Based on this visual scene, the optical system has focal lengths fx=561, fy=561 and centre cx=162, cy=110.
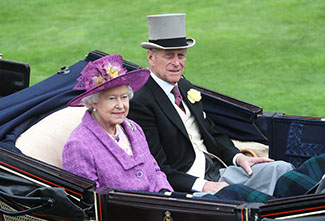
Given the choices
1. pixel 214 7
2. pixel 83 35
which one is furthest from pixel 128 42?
pixel 214 7

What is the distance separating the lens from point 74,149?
2.78m

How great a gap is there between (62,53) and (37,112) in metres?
5.20

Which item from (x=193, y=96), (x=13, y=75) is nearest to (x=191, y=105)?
(x=193, y=96)

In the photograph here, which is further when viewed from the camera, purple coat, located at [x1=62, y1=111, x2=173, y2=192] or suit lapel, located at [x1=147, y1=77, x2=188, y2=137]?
suit lapel, located at [x1=147, y1=77, x2=188, y2=137]

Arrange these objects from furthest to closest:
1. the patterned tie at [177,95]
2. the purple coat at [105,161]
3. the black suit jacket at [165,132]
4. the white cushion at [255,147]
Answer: the white cushion at [255,147] < the patterned tie at [177,95] < the black suit jacket at [165,132] < the purple coat at [105,161]

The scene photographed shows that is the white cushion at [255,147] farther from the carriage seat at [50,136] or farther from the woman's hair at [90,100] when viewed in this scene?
the woman's hair at [90,100]

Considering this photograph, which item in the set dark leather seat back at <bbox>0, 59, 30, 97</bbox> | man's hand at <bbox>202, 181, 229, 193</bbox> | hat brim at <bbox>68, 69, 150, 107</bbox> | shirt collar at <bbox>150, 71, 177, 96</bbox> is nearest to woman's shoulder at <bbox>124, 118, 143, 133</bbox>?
hat brim at <bbox>68, 69, 150, 107</bbox>

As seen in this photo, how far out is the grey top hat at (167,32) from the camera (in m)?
3.43

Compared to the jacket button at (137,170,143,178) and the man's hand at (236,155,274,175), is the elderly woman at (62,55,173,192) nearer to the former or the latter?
the jacket button at (137,170,143,178)

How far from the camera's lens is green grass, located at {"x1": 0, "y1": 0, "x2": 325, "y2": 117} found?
7012 millimetres

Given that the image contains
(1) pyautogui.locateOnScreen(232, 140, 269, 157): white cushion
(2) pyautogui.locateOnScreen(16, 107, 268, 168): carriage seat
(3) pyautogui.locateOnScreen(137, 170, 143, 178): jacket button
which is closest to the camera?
(3) pyautogui.locateOnScreen(137, 170, 143, 178): jacket button

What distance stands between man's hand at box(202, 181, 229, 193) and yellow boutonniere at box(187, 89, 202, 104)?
64cm

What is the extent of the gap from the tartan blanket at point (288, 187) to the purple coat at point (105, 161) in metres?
0.36

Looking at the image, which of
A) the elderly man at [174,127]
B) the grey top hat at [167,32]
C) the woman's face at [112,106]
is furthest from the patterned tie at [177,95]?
the woman's face at [112,106]
